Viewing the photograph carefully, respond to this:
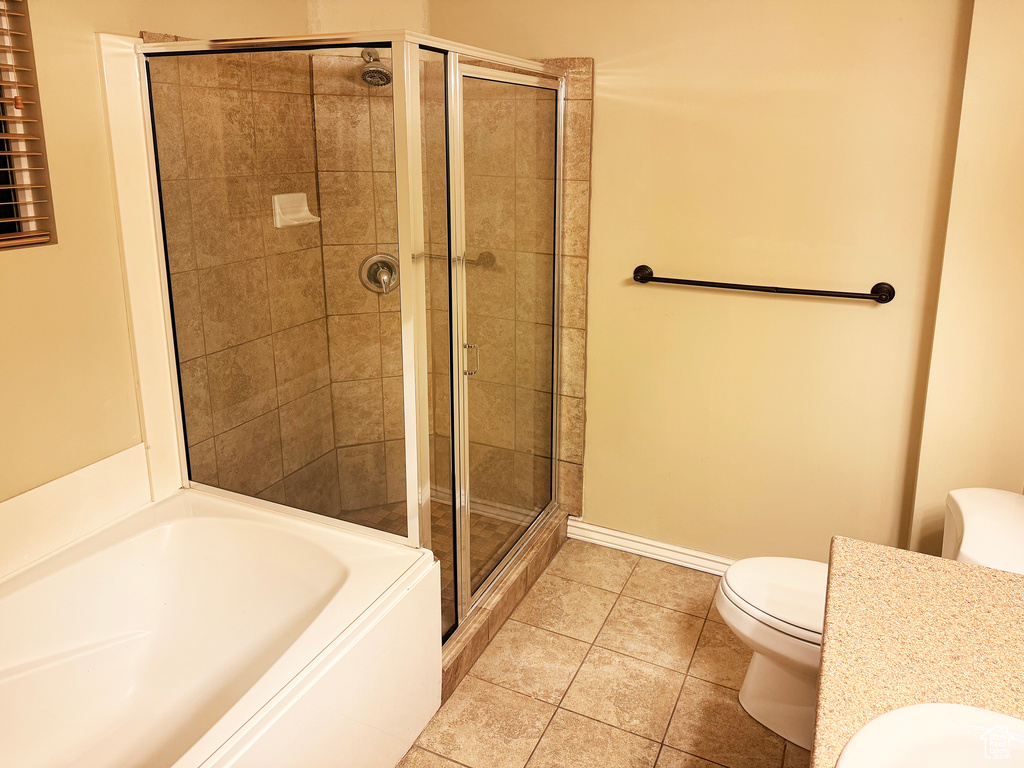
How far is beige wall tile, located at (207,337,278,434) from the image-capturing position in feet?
6.46

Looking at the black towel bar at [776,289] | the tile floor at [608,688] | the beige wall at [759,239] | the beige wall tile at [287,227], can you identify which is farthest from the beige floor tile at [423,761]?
the black towel bar at [776,289]

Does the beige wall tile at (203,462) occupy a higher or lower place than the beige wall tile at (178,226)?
lower

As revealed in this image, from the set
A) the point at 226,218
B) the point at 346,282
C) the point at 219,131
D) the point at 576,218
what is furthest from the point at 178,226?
the point at 576,218

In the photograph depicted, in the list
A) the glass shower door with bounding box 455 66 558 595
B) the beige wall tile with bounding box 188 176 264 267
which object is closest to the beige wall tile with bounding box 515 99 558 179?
the glass shower door with bounding box 455 66 558 595

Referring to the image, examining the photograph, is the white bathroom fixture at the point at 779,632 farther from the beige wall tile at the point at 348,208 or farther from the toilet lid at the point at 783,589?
the beige wall tile at the point at 348,208

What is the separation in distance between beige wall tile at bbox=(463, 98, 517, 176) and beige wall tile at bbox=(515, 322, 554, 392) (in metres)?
0.49

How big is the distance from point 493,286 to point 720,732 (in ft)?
4.36

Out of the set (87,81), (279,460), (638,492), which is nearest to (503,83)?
(87,81)

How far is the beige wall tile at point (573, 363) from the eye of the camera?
2676 millimetres

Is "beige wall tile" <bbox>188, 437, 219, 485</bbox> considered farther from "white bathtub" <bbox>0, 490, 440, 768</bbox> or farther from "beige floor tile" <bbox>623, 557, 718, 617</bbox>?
"beige floor tile" <bbox>623, 557, 718, 617</bbox>

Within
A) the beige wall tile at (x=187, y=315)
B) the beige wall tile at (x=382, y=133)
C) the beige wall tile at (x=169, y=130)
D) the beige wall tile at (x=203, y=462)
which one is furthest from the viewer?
the beige wall tile at (x=203, y=462)

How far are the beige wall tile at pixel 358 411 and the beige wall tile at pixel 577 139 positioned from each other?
1.08 meters

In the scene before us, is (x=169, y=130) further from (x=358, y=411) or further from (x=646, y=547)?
(x=646, y=547)

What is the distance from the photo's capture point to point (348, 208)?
1770 millimetres
